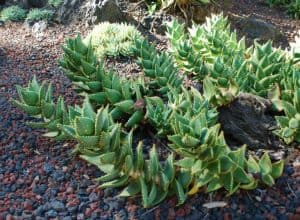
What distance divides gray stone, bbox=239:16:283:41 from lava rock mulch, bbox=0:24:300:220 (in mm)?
3132

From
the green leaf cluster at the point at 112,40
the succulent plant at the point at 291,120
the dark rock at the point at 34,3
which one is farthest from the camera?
the dark rock at the point at 34,3

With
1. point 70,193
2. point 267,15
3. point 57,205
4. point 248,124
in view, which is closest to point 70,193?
point 70,193

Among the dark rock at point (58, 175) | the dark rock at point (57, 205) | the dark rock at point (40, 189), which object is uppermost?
the dark rock at point (58, 175)

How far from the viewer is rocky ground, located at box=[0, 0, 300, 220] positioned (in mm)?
2568

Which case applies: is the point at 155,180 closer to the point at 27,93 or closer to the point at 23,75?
the point at 27,93

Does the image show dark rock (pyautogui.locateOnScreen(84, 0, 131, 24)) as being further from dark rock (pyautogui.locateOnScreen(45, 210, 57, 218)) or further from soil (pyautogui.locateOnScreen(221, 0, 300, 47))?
dark rock (pyautogui.locateOnScreen(45, 210, 57, 218))

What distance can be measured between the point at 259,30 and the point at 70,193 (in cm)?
392

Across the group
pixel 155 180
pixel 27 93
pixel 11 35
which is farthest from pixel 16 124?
pixel 11 35

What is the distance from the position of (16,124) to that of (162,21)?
253 centimetres

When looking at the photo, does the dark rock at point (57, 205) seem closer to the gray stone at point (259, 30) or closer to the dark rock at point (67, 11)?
the dark rock at point (67, 11)

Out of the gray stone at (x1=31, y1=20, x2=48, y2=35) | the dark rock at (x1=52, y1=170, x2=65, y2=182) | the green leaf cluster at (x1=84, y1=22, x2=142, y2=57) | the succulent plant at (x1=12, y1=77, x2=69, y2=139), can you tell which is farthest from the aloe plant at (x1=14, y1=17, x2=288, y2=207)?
the gray stone at (x1=31, y1=20, x2=48, y2=35)

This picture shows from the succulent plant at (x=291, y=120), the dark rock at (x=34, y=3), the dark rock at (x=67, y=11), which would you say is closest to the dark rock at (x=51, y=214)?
the succulent plant at (x=291, y=120)

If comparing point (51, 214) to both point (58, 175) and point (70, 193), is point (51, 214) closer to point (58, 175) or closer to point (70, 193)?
point (70, 193)

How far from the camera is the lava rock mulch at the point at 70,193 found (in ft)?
8.43
